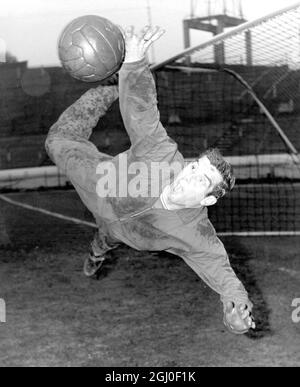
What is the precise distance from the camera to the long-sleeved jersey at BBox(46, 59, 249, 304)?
3340mm

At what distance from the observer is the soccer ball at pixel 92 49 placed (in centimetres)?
387

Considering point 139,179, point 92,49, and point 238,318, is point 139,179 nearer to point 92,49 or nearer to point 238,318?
point 92,49

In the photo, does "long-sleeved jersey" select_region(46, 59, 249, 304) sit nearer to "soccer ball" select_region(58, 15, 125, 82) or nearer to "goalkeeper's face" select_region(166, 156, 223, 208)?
"goalkeeper's face" select_region(166, 156, 223, 208)

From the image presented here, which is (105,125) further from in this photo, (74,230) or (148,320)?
(148,320)

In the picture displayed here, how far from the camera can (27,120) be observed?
75.6 ft

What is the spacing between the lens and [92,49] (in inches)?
152

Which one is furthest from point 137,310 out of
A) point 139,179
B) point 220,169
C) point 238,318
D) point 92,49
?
point 92,49

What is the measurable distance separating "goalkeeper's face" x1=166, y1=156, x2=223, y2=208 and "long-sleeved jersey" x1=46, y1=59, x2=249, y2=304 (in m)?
0.19

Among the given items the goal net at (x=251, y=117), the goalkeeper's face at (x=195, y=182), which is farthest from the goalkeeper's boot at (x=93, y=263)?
the goal net at (x=251, y=117)

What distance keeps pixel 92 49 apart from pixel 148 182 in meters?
1.04

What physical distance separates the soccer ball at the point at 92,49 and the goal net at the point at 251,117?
1624mm

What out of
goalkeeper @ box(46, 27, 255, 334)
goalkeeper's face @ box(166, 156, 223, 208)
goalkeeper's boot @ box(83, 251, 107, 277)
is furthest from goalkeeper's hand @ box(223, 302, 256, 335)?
goalkeeper's boot @ box(83, 251, 107, 277)
